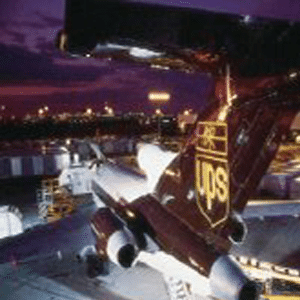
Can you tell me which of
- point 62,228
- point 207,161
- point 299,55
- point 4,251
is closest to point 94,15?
point 299,55

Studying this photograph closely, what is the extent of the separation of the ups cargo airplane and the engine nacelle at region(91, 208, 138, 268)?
0.06 feet

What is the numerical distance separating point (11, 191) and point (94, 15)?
2692cm

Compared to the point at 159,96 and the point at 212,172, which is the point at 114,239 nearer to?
the point at 212,172

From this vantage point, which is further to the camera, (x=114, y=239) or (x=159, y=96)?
(x=159, y=96)

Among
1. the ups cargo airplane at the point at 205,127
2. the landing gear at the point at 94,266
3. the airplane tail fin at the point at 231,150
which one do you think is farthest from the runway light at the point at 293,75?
the landing gear at the point at 94,266

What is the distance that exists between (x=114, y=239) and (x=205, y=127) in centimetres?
233

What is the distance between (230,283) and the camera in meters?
6.68

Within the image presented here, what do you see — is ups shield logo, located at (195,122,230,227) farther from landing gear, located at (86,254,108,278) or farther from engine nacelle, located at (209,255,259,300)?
landing gear, located at (86,254,108,278)

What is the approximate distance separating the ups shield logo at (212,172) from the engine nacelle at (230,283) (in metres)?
0.77

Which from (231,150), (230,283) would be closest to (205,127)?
(231,150)

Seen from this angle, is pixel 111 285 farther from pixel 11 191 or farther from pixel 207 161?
pixel 11 191

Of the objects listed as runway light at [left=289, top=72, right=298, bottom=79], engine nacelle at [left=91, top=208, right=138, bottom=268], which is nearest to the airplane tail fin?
runway light at [left=289, top=72, right=298, bottom=79]

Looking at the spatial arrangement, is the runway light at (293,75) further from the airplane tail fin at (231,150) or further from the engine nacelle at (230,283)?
the engine nacelle at (230,283)

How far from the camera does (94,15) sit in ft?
14.2
